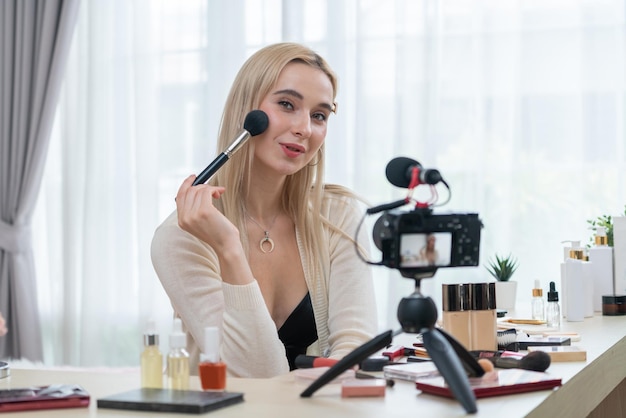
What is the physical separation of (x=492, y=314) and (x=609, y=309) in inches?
35.8

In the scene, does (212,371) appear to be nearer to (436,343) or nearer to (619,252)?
(436,343)

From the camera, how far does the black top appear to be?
79.4 inches

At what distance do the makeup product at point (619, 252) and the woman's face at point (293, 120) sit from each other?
910 mm

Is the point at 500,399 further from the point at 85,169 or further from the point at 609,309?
the point at 85,169

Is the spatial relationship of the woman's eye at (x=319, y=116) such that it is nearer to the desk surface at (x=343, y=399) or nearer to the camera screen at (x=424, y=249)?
the desk surface at (x=343, y=399)

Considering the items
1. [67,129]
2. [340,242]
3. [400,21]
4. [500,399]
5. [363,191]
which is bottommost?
[500,399]

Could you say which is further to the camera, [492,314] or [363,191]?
[363,191]

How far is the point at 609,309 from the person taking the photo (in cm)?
234

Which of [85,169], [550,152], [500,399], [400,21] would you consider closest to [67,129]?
[85,169]

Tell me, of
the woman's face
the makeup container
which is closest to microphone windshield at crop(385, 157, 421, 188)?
the woman's face

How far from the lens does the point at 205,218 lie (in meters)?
1.71

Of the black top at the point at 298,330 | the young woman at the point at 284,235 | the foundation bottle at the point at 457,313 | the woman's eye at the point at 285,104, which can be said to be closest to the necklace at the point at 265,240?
the young woman at the point at 284,235

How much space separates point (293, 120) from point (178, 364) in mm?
919

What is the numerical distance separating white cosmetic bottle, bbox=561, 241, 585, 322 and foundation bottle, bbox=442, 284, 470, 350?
0.75m
